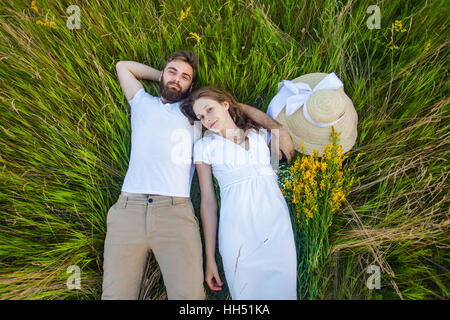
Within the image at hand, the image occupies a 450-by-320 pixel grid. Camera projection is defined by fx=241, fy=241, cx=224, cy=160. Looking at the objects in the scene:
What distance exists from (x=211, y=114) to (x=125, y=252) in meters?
1.39

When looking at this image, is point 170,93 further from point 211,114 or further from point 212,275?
point 212,275

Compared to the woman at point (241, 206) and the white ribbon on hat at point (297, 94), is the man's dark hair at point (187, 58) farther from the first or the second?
the white ribbon on hat at point (297, 94)

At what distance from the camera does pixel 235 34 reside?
2580 millimetres

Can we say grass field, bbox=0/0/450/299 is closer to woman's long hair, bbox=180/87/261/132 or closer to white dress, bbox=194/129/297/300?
woman's long hair, bbox=180/87/261/132

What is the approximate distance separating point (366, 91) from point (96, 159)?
2787 mm

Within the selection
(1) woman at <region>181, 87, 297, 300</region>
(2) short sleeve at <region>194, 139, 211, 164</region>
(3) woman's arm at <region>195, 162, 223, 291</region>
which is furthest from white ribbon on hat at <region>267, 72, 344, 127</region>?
(3) woman's arm at <region>195, 162, 223, 291</region>

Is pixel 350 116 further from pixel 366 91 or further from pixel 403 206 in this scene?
pixel 403 206

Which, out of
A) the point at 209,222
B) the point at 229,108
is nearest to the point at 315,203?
the point at 209,222

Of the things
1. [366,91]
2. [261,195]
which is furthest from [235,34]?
[261,195]

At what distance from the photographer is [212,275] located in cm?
212

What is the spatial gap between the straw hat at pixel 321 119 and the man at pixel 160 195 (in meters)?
0.12

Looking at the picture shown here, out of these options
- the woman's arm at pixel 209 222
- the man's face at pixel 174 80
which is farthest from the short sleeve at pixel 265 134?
the man's face at pixel 174 80

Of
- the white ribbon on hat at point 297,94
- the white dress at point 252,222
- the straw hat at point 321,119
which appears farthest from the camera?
the white ribbon on hat at point 297,94

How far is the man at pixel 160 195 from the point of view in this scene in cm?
197
